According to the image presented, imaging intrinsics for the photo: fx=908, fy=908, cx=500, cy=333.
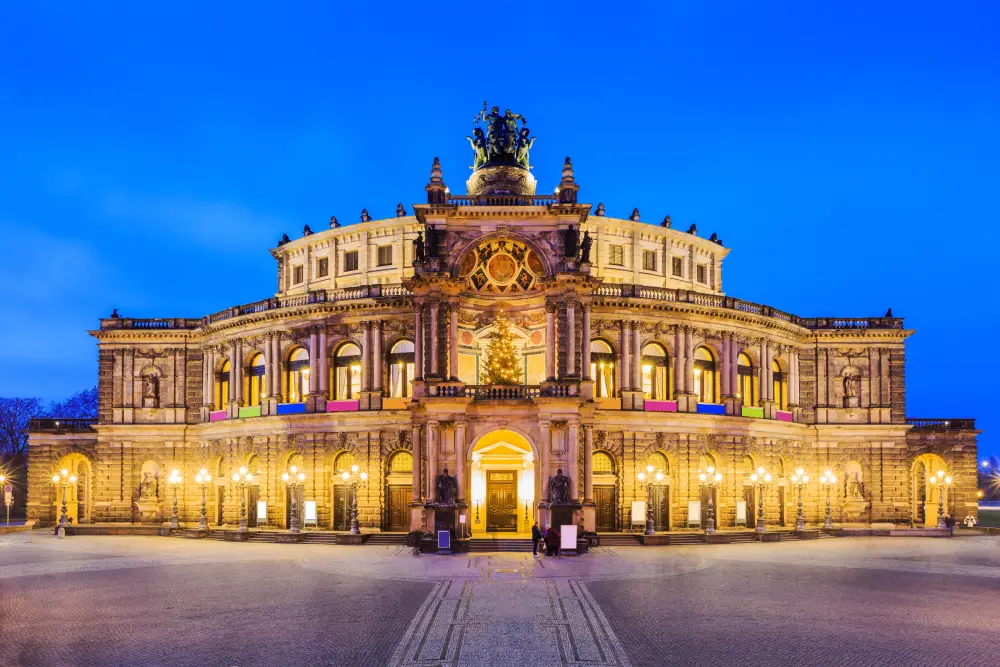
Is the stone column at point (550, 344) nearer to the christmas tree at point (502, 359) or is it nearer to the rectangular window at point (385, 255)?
the christmas tree at point (502, 359)

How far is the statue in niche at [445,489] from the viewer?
1937 inches

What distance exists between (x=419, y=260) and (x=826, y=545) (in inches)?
1137

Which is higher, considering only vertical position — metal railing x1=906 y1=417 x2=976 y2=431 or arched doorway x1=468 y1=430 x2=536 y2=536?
metal railing x1=906 y1=417 x2=976 y2=431

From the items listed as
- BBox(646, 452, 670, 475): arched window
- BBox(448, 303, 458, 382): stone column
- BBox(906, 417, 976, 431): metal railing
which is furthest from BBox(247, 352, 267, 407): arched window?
BBox(906, 417, 976, 431): metal railing

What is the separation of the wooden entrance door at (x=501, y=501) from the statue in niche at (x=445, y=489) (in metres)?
6.45

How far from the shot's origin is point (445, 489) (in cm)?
4931

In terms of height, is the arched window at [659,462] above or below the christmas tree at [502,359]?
below

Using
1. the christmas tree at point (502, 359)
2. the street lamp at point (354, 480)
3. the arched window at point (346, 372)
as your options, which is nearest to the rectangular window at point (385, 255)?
the arched window at point (346, 372)

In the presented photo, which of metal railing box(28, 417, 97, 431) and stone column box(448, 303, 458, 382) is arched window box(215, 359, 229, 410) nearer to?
metal railing box(28, 417, 97, 431)

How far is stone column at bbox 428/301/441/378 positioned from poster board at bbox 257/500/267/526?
1817 cm

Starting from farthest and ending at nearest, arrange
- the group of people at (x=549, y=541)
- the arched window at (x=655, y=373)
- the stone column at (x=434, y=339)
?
the arched window at (x=655, y=373) < the stone column at (x=434, y=339) < the group of people at (x=549, y=541)

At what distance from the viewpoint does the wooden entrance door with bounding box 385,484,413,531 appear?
57.9 meters

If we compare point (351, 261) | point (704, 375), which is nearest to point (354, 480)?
point (351, 261)

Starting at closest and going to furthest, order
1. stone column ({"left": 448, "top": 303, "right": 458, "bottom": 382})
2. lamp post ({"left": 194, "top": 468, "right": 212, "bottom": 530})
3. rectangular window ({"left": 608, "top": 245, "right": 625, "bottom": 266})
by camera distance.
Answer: stone column ({"left": 448, "top": 303, "right": 458, "bottom": 382})
lamp post ({"left": 194, "top": 468, "right": 212, "bottom": 530})
rectangular window ({"left": 608, "top": 245, "right": 625, "bottom": 266})
